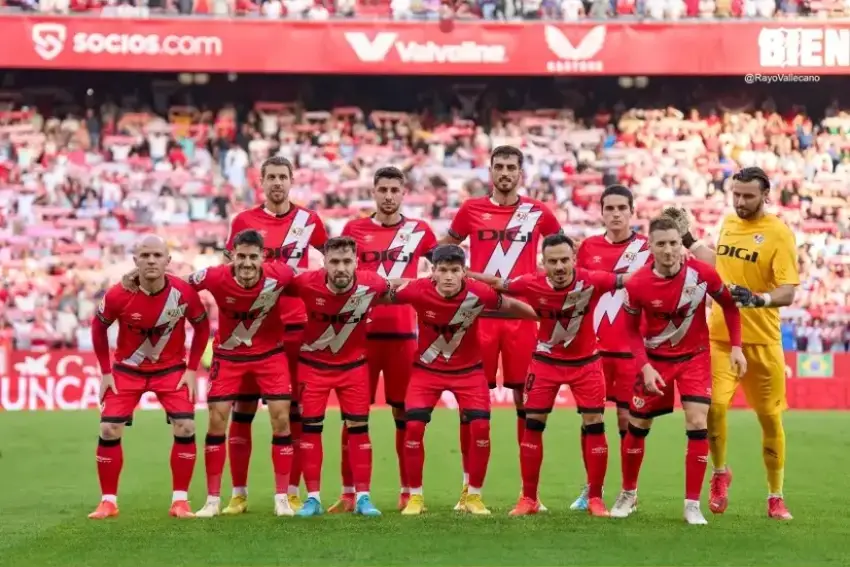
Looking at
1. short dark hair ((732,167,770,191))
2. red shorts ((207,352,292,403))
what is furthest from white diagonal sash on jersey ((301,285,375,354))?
short dark hair ((732,167,770,191))

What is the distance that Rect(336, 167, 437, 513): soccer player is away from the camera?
34.8ft

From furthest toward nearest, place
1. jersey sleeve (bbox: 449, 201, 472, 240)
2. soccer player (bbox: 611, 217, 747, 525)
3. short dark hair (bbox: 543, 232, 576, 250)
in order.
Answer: jersey sleeve (bbox: 449, 201, 472, 240)
short dark hair (bbox: 543, 232, 576, 250)
soccer player (bbox: 611, 217, 747, 525)

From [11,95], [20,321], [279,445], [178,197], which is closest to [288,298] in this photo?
[279,445]

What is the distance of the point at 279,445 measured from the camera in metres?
10.0

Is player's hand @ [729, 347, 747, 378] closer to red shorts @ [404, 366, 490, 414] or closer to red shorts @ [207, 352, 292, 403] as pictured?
red shorts @ [404, 366, 490, 414]

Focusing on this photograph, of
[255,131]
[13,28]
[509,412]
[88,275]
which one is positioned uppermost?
→ [13,28]

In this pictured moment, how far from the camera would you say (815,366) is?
21594mm

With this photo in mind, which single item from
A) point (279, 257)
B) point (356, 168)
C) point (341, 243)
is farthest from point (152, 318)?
point (356, 168)

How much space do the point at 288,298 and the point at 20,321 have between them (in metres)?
14.1

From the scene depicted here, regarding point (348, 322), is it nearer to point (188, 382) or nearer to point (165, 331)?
point (188, 382)

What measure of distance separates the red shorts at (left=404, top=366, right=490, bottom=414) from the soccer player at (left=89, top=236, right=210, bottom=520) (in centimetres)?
153

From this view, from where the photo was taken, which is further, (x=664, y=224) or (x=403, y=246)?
(x=403, y=246)

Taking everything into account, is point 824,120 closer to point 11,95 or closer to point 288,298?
point 11,95

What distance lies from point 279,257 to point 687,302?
311 cm
